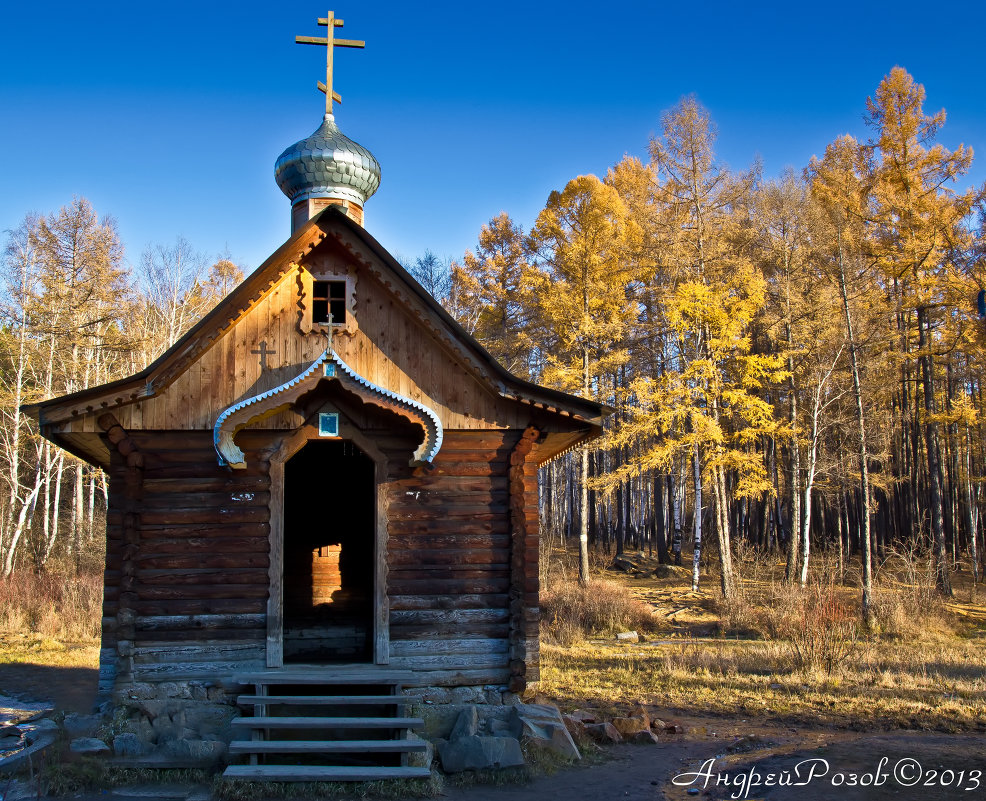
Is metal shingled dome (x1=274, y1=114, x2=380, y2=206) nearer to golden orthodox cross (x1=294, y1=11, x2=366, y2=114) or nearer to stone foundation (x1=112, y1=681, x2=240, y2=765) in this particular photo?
golden orthodox cross (x1=294, y1=11, x2=366, y2=114)

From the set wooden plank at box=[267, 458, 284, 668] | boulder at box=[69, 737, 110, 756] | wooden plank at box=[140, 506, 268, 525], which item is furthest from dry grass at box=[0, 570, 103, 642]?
wooden plank at box=[267, 458, 284, 668]

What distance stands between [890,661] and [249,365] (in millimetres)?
12964

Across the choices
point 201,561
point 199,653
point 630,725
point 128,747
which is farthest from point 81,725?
point 630,725

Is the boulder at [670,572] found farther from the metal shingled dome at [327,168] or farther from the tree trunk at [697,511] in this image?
the metal shingled dome at [327,168]

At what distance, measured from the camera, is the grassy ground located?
12.1 metres

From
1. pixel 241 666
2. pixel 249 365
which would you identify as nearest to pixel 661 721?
pixel 241 666

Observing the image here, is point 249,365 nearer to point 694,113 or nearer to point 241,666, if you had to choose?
point 241,666

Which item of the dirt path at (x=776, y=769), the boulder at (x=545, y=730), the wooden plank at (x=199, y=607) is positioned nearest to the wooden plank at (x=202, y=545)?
the wooden plank at (x=199, y=607)

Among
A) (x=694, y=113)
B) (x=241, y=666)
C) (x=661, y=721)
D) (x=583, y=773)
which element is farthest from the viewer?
(x=694, y=113)

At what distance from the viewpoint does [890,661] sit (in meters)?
15.2

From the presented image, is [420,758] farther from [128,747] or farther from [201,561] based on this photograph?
[201,561]

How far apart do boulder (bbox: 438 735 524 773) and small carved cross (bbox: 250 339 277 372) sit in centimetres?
517

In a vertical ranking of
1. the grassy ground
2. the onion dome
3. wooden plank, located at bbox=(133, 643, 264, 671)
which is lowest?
the grassy ground

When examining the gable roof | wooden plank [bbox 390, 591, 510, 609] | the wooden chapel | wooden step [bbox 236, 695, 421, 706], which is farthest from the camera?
wooden plank [bbox 390, 591, 510, 609]
